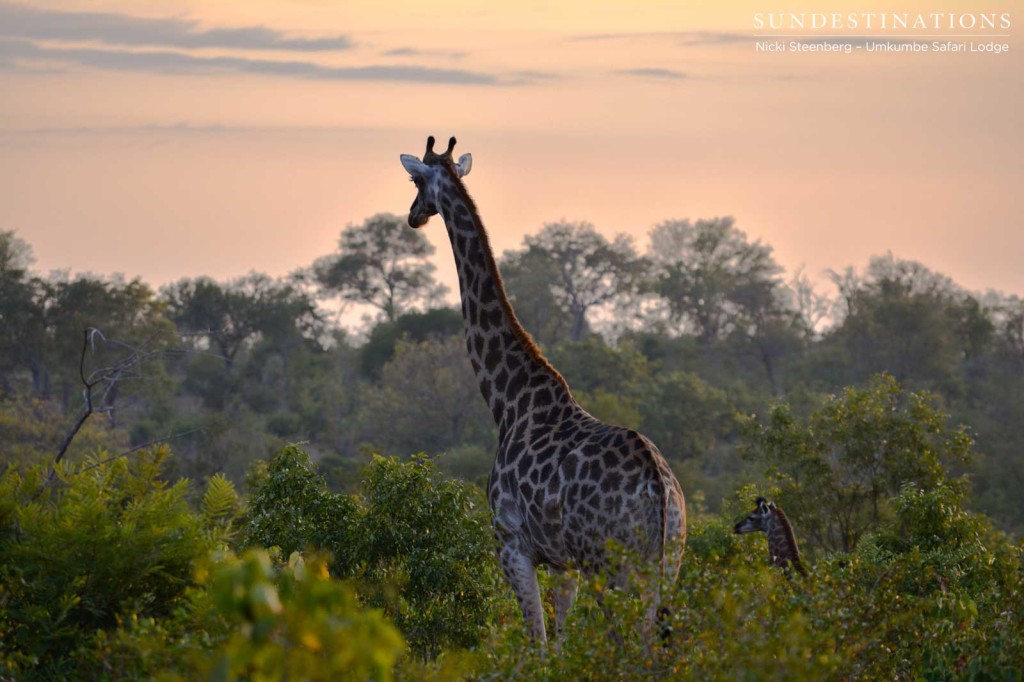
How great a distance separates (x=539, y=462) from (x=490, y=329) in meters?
1.23

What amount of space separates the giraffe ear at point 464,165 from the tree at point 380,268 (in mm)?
55212

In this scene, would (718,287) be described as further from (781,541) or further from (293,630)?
(293,630)

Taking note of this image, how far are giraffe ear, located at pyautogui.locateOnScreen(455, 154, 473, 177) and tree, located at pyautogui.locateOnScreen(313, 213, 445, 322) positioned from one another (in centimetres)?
5521

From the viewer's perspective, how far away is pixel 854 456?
50.2 feet

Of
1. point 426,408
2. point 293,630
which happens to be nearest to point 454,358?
point 426,408

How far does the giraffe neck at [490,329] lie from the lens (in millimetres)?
8281

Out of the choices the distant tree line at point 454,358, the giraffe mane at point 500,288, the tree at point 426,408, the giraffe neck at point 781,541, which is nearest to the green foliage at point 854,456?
the giraffe neck at point 781,541

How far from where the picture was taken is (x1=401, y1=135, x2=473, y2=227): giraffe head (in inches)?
348

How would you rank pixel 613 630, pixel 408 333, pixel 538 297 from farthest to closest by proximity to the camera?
pixel 538 297 → pixel 408 333 → pixel 613 630

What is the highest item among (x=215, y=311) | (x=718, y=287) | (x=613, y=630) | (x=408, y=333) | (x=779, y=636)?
(x=718, y=287)

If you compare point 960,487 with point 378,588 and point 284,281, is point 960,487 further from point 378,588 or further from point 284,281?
point 284,281

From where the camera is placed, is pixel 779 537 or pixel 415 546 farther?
pixel 779 537

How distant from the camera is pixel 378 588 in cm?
798

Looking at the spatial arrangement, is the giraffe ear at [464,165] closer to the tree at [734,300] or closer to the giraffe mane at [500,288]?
the giraffe mane at [500,288]
